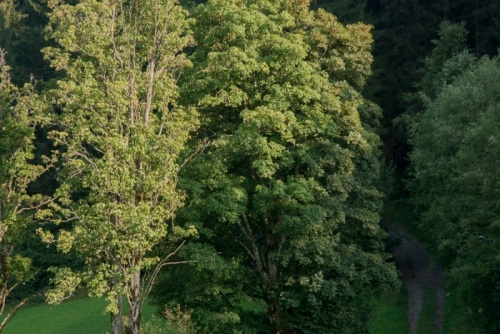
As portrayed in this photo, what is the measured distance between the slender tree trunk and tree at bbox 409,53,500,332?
1459cm

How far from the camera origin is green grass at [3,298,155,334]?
50.3 meters

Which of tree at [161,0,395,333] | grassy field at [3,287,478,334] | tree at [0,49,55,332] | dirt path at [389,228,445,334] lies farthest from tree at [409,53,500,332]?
tree at [0,49,55,332]

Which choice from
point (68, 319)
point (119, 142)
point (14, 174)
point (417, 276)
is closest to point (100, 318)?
point (68, 319)

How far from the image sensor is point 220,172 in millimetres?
30156

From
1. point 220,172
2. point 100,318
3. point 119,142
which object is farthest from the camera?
point 100,318

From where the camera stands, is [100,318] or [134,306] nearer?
[134,306]

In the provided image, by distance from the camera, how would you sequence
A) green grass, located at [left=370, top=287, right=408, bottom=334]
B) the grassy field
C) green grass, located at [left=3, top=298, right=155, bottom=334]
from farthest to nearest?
1. green grass, located at [left=3, top=298, right=155, bottom=334]
2. green grass, located at [left=370, top=287, right=408, bottom=334]
3. the grassy field

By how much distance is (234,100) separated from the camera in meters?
30.7

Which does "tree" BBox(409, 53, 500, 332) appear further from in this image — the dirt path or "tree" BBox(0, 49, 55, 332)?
"tree" BBox(0, 49, 55, 332)

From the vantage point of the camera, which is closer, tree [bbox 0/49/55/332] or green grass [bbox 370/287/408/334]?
tree [bbox 0/49/55/332]

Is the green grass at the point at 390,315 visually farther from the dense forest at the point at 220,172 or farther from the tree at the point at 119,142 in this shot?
the tree at the point at 119,142

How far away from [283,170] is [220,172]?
413cm

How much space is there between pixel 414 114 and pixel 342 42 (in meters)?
23.5

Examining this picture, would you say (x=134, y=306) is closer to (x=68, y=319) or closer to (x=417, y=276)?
(x=417, y=276)
